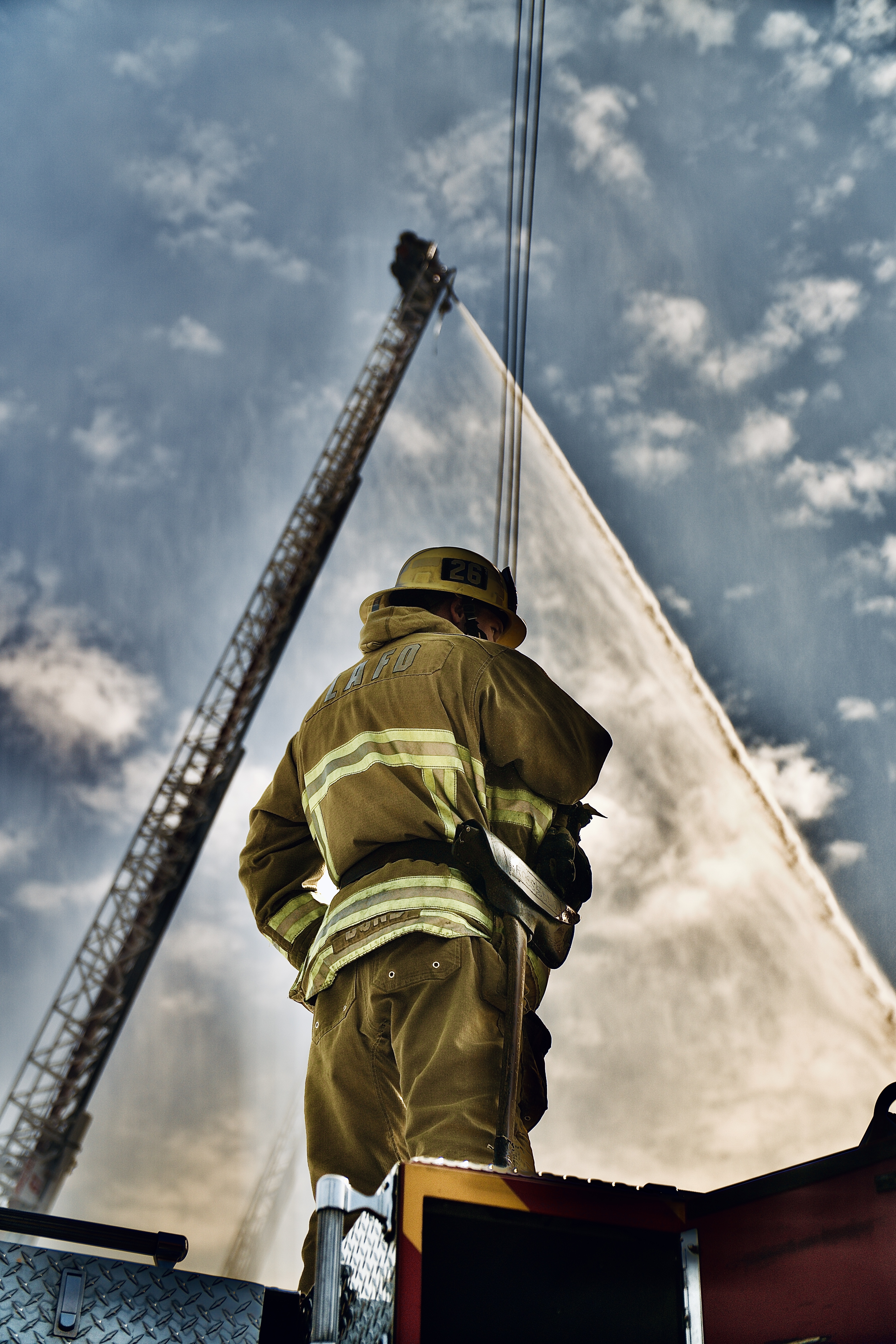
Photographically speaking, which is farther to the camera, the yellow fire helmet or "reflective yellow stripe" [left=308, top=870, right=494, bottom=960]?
the yellow fire helmet

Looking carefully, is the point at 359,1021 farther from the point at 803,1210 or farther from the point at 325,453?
the point at 325,453

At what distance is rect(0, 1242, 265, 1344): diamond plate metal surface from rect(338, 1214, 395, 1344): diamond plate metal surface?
0.16m

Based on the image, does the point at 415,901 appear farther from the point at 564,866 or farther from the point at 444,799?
the point at 564,866

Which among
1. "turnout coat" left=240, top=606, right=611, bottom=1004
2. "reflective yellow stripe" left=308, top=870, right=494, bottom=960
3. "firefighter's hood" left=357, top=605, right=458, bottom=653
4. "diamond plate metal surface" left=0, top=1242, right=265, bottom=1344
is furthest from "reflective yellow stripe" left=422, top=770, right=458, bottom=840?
"diamond plate metal surface" left=0, top=1242, right=265, bottom=1344

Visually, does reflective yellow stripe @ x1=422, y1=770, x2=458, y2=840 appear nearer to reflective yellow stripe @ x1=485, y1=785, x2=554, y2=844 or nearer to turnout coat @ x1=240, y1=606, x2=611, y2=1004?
turnout coat @ x1=240, y1=606, x2=611, y2=1004

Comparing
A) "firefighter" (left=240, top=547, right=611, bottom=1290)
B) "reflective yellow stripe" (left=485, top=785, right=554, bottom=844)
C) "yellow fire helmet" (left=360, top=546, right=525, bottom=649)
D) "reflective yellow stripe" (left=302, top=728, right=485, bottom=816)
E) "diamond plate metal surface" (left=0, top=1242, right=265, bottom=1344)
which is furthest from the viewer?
"yellow fire helmet" (left=360, top=546, right=525, bottom=649)

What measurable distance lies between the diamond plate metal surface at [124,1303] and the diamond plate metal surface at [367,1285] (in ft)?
0.54

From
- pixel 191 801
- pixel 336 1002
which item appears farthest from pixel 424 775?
pixel 191 801

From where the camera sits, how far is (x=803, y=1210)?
6.57ft

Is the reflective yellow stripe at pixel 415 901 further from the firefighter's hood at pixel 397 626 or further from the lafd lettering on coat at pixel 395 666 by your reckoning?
the firefighter's hood at pixel 397 626

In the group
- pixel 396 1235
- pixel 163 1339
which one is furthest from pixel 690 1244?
pixel 163 1339

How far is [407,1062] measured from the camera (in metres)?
3.17

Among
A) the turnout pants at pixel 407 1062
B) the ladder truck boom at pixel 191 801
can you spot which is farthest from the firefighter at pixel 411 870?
the ladder truck boom at pixel 191 801

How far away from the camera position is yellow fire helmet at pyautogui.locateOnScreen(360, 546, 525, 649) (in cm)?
442
